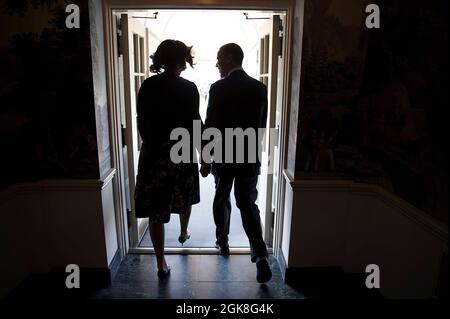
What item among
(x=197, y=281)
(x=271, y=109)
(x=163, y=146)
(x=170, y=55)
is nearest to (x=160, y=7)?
(x=170, y=55)

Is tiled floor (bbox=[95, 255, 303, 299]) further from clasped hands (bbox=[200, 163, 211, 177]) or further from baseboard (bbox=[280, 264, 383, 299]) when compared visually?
clasped hands (bbox=[200, 163, 211, 177])

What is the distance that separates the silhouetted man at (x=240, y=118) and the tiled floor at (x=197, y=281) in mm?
128

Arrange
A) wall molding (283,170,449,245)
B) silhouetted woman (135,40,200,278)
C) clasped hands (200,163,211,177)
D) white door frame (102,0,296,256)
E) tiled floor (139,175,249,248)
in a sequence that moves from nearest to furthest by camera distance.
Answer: wall molding (283,170,449,245), silhouetted woman (135,40,200,278), white door frame (102,0,296,256), clasped hands (200,163,211,177), tiled floor (139,175,249,248)

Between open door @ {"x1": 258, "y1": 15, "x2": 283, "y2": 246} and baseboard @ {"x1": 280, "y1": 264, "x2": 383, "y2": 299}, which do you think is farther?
open door @ {"x1": 258, "y1": 15, "x2": 283, "y2": 246}

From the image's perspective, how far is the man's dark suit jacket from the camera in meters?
2.10

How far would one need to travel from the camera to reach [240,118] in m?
2.12

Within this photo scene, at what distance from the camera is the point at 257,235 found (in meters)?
2.27

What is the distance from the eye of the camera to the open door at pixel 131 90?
93.3 inches

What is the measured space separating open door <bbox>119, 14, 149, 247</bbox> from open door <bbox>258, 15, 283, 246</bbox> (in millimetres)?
1015

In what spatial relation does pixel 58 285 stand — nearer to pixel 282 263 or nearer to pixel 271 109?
pixel 282 263

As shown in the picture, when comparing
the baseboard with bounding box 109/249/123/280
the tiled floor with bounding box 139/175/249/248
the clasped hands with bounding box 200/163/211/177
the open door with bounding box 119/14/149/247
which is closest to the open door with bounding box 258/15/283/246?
the tiled floor with bounding box 139/175/249/248

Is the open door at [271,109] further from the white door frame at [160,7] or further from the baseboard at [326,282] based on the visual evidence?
the baseboard at [326,282]

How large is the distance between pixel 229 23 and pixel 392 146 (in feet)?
13.1

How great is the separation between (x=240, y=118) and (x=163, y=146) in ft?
1.68
